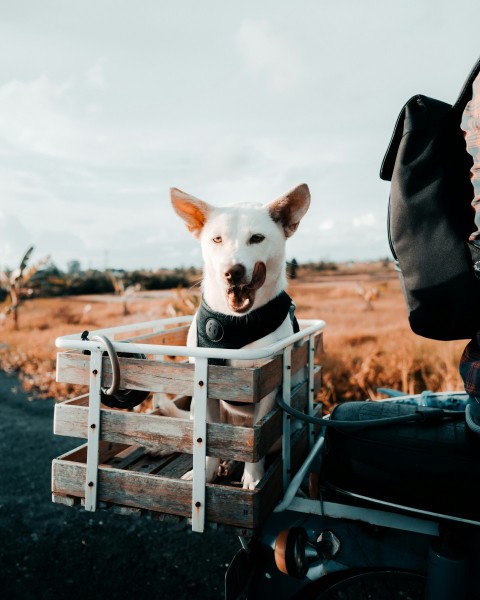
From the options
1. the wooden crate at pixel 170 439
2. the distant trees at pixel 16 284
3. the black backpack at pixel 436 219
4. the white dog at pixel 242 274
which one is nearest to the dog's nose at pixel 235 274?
the white dog at pixel 242 274

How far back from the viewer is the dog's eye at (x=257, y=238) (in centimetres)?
217

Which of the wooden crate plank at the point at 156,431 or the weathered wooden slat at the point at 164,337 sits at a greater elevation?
the weathered wooden slat at the point at 164,337

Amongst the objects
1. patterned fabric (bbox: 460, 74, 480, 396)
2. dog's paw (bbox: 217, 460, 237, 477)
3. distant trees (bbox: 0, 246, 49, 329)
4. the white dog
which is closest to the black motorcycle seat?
patterned fabric (bbox: 460, 74, 480, 396)

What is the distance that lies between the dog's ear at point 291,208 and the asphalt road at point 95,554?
2.10 metres

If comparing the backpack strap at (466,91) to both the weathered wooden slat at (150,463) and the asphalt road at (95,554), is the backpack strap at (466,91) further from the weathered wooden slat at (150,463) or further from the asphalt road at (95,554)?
the asphalt road at (95,554)

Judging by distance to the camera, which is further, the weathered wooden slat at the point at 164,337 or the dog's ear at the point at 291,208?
the weathered wooden slat at the point at 164,337

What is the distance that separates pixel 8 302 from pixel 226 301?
10683mm

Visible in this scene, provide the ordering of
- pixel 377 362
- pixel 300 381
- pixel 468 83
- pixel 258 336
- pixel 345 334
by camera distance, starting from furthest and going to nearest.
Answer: pixel 345 334, pixel 377 362, pixel 300 381, pixel 258 336, pixel 468 83

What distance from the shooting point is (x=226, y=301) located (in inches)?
84.3

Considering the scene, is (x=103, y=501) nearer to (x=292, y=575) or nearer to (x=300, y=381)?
(x=292, y=575)

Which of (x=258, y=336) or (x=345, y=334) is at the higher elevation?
(x=258, y=336)

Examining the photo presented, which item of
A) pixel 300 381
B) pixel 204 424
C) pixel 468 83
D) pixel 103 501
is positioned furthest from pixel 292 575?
pixel 468 83

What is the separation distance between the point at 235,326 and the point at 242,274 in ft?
0.87

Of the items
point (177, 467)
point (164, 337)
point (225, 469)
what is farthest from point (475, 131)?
point (164, 337)
